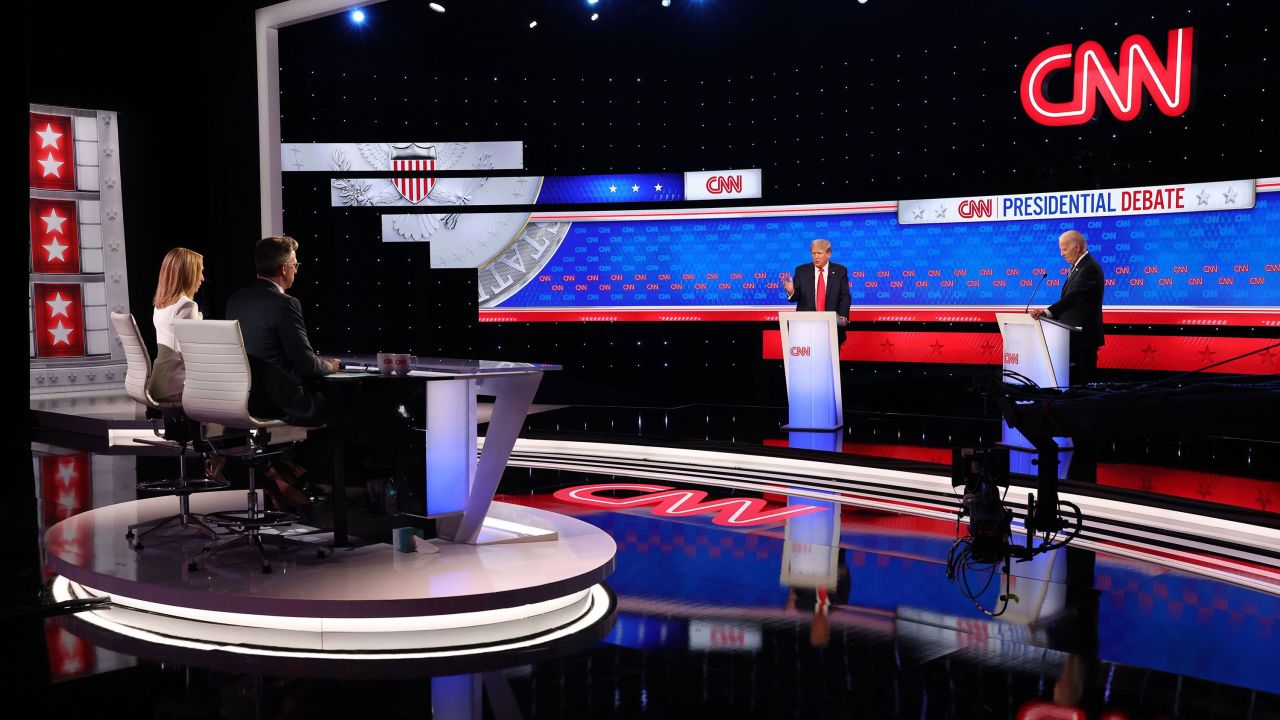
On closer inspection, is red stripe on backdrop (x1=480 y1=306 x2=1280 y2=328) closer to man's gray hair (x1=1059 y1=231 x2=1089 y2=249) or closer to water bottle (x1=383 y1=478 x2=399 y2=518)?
man's gray hair (x1=1059 y1=231 x2=1089 y2=249)

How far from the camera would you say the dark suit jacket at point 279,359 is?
365 cm

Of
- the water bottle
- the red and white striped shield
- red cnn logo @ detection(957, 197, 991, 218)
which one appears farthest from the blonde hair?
red cnn logo @ detection(957, 197, 991, 218)

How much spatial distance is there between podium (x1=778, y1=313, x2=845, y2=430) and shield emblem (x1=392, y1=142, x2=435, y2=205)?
3820 mm

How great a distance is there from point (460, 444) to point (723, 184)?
561 centimetres

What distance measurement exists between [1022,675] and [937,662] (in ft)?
0.76

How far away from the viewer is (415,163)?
9.41 m

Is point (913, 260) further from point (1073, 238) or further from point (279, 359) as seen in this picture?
point (279, 359)

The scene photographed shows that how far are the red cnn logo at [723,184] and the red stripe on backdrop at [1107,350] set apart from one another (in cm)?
128

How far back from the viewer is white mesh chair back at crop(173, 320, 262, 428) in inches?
141

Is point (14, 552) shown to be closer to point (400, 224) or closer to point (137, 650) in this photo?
point (137, 650)

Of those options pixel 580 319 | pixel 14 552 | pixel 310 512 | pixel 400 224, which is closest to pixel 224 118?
pixel 400 224

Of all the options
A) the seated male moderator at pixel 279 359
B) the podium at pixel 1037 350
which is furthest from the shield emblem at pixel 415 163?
the seated male moderator at pixel 279 359

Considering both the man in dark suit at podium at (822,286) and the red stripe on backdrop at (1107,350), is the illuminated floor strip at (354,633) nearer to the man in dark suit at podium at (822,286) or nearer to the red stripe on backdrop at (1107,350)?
the man in dark suit at podium at (822,286)

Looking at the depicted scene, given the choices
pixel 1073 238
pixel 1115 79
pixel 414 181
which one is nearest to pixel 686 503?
pixel 1073 238
